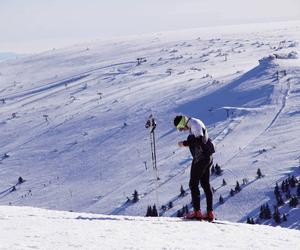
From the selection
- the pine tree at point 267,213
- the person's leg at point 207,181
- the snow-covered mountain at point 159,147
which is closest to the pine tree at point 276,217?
the snow-covered mountain at point 159,147

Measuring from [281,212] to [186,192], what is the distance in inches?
838

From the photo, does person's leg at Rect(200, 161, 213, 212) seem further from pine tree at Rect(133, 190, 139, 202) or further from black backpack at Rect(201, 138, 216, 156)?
pine tree at Rect(133, 190, 139, 202)

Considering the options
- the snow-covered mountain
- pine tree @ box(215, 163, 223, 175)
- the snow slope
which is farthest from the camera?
pine tree @ box(215, 163, 223, 175)

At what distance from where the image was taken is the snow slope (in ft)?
44.8

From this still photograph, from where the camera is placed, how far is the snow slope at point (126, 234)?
1366 centimetres

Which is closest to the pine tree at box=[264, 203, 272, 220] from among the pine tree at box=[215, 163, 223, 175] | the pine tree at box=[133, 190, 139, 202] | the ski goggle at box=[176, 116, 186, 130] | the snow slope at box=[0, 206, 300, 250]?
the pine tree at box=[215, 163, 223, 175]

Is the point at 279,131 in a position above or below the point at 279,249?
below

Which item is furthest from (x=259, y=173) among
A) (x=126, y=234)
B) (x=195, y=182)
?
(x=126, y=234)

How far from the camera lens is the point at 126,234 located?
1499cm

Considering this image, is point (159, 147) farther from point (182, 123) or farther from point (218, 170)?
point (182, 123)

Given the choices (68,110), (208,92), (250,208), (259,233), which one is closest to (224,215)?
(250,208)

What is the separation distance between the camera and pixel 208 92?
176125mm

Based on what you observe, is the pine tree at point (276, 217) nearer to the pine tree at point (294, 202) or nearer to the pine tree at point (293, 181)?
the pine tree at point (294, 202)

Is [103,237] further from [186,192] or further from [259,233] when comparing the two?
[186,192]
